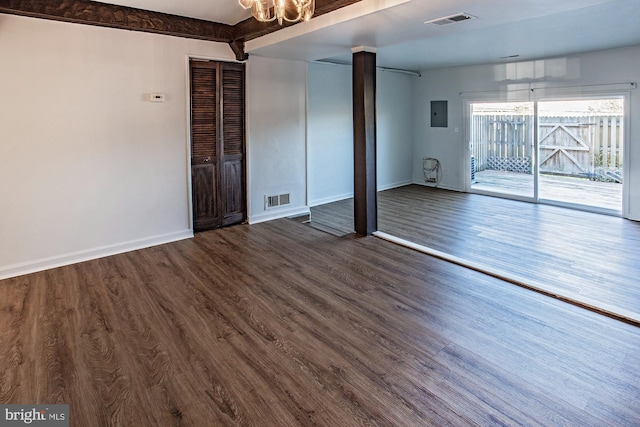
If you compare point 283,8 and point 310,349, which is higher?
point 283,8

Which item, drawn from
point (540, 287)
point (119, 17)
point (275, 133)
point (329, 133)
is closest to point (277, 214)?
point (275, 133)

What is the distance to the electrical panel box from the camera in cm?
877

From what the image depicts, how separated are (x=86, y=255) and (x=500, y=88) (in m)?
7.39

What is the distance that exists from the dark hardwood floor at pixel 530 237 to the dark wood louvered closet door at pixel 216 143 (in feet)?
4.59

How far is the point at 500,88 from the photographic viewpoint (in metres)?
7.73

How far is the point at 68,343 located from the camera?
279cm

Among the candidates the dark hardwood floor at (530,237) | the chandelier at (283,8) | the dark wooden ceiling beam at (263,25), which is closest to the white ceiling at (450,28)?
the dark wooden ceiling beam at (263,25)

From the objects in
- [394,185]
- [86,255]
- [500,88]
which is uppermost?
[500,88]

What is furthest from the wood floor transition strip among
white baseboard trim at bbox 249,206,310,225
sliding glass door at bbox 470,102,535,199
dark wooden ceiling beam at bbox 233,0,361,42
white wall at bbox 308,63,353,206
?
sliding glass door at bbox 470,102,535,199

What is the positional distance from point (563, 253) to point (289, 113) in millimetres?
4059

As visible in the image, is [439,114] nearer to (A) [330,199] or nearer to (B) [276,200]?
(A) [330,199]

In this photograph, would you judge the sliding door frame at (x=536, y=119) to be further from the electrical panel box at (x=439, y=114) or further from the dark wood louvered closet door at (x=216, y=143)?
the dark wood louvered closet door at (x=216, y=143)

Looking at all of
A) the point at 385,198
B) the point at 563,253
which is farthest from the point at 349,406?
the point at 385,198

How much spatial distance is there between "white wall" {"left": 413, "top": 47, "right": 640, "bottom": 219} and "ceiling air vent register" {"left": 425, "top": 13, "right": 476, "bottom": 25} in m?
4.16
